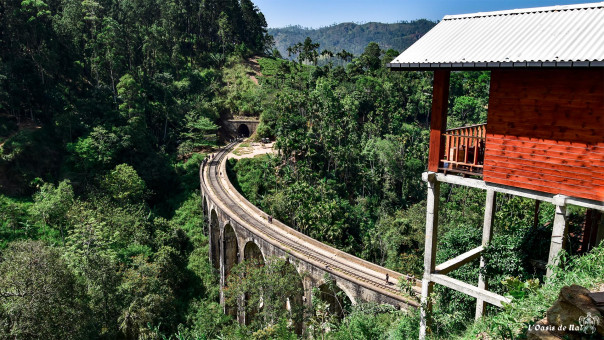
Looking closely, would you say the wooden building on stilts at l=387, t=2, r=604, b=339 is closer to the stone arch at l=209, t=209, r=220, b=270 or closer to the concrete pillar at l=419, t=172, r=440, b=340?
the concrete pillar at l=419, t=172, r=440, b=340

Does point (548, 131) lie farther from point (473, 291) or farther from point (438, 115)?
point (473, 291)

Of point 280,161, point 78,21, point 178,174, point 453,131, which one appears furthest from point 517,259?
point 78,21

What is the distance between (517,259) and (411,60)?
724cm

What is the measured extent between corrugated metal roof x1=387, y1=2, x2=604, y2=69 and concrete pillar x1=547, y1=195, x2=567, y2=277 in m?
3.41

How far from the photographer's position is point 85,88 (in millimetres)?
53000

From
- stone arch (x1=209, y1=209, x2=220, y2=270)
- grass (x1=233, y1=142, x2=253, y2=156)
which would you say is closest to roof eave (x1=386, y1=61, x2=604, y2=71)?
stone arch (x1=209, y1=209, x2=220, y2=270)

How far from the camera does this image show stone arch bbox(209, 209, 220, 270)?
134 feet

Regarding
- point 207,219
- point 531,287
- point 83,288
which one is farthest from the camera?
point 207,219

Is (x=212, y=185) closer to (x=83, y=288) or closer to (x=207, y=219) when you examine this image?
(x=207, y=219)

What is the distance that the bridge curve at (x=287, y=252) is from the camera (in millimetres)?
23578

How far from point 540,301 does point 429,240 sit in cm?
427

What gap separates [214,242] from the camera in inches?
1640

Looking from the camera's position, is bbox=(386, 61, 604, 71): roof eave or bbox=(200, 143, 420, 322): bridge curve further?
bbox=(200, 143, 420, 322): bridge curve

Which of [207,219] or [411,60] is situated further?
[207,219]
